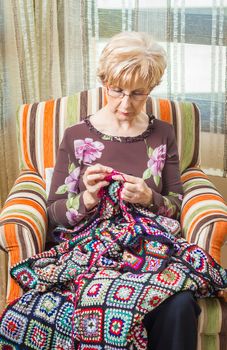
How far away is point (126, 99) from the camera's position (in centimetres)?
183

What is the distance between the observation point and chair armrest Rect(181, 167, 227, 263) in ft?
5.82

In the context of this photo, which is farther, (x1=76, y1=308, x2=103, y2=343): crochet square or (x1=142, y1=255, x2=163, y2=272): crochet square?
(x1=142, y1=255, x2=163, y2=272): crochet square

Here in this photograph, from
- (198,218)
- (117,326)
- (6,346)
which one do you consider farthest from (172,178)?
(6,346)

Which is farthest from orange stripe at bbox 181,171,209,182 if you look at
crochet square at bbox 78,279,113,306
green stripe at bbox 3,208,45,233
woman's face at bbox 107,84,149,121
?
crochet square at bbox 78,279,113,306

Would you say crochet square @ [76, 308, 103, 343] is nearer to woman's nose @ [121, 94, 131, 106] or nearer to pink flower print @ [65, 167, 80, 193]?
pink flower print @ [65, 167, 80, 193]

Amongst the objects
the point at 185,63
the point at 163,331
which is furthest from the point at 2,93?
the point at 163,331

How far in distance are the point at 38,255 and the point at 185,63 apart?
1.33m

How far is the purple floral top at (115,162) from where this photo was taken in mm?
1920

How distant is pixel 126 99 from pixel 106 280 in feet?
1.91

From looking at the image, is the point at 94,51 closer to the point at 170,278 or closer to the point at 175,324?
the point at 170,278

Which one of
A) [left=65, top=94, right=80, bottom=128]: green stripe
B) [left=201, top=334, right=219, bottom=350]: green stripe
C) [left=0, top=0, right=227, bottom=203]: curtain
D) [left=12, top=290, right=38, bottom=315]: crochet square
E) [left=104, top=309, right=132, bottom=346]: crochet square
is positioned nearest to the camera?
[left=104, top=309, right=132, bottom=346]: crochet square

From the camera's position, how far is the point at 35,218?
6.17 feet

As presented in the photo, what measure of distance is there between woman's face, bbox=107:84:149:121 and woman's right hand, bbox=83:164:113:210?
0.23 m

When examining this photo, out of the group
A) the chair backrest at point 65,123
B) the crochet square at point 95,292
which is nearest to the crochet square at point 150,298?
the crochet square at point 95,292
